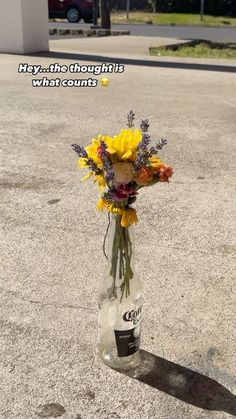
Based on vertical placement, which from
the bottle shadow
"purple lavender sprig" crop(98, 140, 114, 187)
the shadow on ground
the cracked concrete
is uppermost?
"purple lavender sprig" crop(98, 140, 114, 187)

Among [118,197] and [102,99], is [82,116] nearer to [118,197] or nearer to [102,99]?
[102,99]

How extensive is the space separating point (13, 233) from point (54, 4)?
2534 centimetres

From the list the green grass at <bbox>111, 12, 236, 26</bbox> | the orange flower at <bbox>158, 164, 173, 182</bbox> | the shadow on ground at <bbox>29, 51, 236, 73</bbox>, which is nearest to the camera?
the orange flower at <bbox>158, 164, 173, 182</bbox>

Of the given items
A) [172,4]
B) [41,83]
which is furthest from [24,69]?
[172,4]

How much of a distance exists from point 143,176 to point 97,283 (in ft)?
3.60

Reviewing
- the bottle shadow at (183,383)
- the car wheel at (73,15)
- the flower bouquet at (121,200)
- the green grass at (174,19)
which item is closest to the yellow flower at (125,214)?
the flower bouquet at (121,200)

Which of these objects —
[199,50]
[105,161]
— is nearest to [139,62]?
[199,50]

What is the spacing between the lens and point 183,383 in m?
2.24

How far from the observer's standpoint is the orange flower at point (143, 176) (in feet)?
6.70

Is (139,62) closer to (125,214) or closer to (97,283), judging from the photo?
(97,283)

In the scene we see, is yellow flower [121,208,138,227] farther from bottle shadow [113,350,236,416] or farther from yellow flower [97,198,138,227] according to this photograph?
bottle shadow [113,350,236,416]

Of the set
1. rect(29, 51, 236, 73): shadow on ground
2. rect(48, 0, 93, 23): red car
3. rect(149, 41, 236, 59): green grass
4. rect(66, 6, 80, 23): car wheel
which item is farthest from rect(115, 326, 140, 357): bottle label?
rect(66, 6, 80, 23): car wheel

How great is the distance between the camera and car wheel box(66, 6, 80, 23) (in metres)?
26.4

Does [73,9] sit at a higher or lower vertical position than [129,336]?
lower
